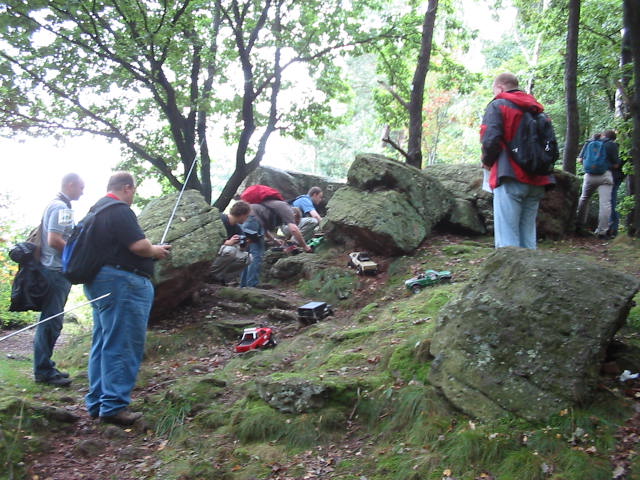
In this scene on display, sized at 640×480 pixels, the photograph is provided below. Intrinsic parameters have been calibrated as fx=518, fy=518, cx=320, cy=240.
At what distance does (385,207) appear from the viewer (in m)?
9.48

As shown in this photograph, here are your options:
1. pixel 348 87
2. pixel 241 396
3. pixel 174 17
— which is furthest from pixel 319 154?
pixel 241 396

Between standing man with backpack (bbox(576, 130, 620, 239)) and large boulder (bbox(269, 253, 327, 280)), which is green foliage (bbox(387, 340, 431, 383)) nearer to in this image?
large boulder (bbox(269, 253, 327, 280))

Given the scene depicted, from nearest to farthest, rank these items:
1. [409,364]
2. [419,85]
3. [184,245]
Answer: [409,364] < [184,245] < [419,85]

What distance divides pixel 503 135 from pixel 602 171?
590 cm

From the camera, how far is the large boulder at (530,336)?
3.52 meters

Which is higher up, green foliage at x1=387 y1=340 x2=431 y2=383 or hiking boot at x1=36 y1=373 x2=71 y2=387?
green foliage at x1=387 y1=340 x2=431 y2=383

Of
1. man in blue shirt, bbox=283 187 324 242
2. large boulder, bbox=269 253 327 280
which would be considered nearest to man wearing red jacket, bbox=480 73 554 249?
large boulder, bbox=269 253 327 280

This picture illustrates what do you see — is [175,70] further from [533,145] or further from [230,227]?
[533,145]

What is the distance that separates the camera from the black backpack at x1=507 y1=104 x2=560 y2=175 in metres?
4.95

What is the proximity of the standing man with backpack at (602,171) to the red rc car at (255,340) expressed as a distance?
22.8 ft

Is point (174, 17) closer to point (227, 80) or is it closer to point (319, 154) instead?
point (227, 80)

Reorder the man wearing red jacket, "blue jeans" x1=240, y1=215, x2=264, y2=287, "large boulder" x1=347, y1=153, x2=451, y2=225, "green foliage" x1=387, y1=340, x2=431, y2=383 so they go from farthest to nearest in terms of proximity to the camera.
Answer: "large boulder" x1=347, y1=153, x2=451, y2=225
"blue jeans" x1=240, y1=215, x2=264, y2=287
the man wearing red jacket
"green foliage" x1=387, y1=340, x2=431, y2=383

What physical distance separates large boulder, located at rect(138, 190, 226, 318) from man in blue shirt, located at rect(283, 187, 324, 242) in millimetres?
3249

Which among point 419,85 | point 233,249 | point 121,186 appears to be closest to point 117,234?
point 121,186
